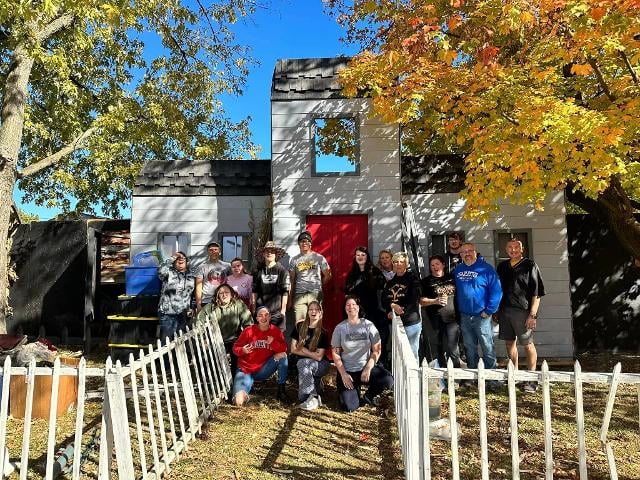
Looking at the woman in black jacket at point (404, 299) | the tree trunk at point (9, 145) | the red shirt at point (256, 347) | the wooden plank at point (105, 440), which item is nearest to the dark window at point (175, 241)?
the tree trunk at point (9, 145)

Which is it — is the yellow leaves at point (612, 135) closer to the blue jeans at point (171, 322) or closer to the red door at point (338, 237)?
the red door at point (338, 237)

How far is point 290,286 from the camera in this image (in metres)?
7.54

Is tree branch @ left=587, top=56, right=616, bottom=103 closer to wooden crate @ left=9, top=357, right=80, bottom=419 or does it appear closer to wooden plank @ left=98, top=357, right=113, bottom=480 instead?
wooden plank @ left=98, top=357, right=113, bottom=480

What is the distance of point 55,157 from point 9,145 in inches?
90.0

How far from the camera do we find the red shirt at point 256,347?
21.3 feet

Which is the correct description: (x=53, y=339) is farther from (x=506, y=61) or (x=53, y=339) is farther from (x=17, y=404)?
(x=506, y=61)

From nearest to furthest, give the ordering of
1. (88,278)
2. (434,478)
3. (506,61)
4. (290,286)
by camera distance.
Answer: (434,478)
(290,286)
(506,61)
(88,278)

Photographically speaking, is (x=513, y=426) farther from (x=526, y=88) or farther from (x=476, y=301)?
(x=526, y=88)

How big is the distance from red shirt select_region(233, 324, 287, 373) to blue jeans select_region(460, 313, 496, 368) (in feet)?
7.92

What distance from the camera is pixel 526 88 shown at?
749 cm

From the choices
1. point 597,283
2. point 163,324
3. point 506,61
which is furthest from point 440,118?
point 163,324

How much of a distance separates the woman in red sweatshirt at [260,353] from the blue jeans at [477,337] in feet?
7.92

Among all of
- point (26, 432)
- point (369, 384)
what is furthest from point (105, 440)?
point (369, 384)

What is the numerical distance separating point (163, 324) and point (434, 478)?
5.11 metres
